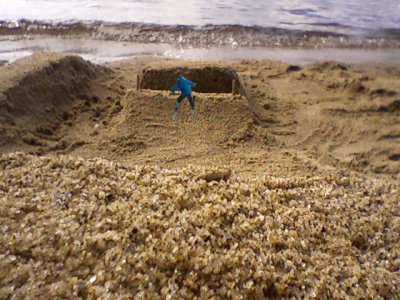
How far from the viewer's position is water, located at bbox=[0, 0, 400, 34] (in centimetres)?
881

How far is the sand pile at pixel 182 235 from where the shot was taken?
62.1 inches

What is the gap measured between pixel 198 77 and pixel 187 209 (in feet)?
9.83

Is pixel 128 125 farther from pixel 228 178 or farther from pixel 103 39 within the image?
pixel 103 39

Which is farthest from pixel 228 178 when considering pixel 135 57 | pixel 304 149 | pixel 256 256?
pixel 135 57

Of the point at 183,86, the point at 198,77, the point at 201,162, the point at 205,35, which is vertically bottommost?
the point at 201,162

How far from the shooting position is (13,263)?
62.1 inches

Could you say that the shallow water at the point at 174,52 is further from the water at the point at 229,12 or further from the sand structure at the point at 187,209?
the sand structure at the point at 187,209

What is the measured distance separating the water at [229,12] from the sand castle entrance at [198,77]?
4.17 m

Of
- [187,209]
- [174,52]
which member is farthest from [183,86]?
[174,52]

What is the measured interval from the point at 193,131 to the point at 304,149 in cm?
116

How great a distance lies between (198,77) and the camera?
15.6 feet

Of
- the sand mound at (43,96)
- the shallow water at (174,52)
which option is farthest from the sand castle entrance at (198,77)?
the shallow water at (174,52)

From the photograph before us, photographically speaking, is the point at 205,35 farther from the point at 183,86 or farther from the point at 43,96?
Answer: the point at 183,86

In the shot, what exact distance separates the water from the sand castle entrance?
4169 millimetres
